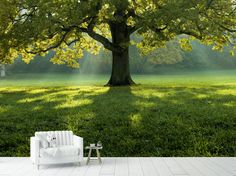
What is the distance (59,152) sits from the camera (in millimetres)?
9086

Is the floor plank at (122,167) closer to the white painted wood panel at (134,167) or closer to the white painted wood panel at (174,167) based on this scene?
the white painted wood panel at (134,167)

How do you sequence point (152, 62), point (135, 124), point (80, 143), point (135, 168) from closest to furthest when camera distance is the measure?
point (135, 168)
point (80, 143)
point (135, 124)
point (152, 62)

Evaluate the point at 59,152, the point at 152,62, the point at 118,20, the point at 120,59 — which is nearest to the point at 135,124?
the point at 59,152

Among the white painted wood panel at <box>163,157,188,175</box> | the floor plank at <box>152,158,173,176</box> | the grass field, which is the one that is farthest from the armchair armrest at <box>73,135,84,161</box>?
the grass field

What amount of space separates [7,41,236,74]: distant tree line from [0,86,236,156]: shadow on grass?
33340 millimetres

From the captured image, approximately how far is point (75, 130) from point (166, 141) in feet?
8.95

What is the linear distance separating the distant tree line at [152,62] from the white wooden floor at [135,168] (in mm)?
40955

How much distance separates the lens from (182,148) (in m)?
11.7

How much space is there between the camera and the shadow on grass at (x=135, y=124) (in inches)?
462

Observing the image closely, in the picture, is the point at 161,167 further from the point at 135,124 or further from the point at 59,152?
the point at 135,124

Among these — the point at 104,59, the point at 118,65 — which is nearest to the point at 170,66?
the point at 104,59

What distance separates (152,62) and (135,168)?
4658 centimetres

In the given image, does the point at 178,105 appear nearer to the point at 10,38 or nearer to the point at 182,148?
the point at 182,148

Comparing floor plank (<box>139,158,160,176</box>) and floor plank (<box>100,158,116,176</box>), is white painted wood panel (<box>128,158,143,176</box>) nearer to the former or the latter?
floor plank (<box>139,158,160,176</box>)
